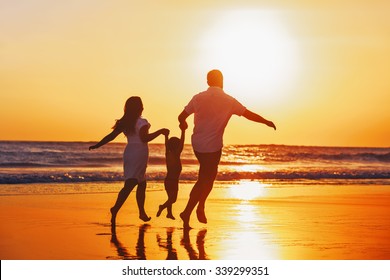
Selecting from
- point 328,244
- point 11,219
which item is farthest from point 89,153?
point 328,244

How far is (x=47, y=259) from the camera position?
29.1ft

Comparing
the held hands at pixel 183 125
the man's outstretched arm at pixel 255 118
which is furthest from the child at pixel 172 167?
the man's outstretched arm at pixel 255 118

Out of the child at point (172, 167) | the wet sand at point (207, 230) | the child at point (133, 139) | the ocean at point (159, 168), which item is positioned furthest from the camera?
the ocean at point (159, 168)

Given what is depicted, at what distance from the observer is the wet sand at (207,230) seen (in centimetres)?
912

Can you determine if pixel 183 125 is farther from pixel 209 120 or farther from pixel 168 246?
pixel 168 246

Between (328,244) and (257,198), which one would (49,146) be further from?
(328,244)

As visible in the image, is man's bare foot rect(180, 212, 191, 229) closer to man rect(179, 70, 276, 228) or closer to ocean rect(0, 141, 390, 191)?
man rect(179, 70, 276, 228)

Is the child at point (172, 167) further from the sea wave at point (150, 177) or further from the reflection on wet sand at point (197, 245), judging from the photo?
the sea wave at point (150, 177)

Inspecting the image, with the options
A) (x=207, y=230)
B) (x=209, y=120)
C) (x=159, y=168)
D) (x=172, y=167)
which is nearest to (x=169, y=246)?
(x=207, y=230)

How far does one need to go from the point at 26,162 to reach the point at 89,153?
9603mm

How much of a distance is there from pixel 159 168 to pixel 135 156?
21.8 metres

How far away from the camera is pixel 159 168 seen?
32875 millimetres

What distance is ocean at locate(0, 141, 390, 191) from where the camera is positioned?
1000 inches

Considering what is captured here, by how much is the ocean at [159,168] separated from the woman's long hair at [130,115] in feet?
27.6
